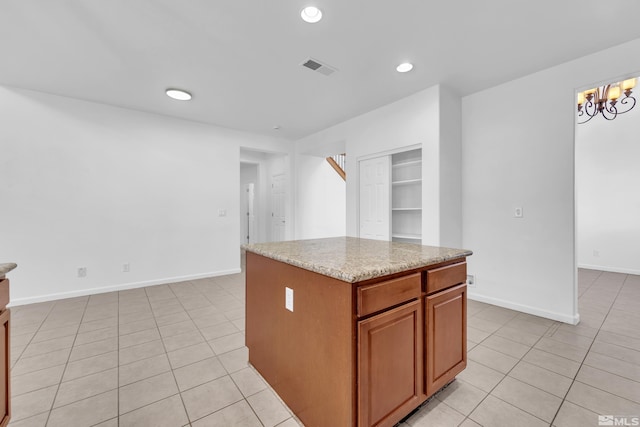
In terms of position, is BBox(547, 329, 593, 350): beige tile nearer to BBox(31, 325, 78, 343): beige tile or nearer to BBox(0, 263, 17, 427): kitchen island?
BBox(0, 263, 17, 427): kitchen island

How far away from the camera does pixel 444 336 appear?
1580 mm

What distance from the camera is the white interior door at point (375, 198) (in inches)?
152

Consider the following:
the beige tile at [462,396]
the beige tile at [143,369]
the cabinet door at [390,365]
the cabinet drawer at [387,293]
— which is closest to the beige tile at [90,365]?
the beige tile at [143,369]

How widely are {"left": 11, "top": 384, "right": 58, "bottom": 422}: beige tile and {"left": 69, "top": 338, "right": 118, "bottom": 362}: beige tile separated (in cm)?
40

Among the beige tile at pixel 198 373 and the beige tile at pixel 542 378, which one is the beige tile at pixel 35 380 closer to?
the beige tile at pixel 198 373

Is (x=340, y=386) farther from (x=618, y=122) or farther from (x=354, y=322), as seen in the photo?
(x=618, y=122)

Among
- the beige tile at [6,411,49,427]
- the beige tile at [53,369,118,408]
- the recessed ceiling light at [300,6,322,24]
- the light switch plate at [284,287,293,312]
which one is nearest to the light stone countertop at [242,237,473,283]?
the light switch plate at [284,287,293,312]

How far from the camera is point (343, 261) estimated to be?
4.40 feet

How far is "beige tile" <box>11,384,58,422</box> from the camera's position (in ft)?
4.91

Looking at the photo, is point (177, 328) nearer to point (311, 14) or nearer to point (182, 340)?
→ point (182, 340)

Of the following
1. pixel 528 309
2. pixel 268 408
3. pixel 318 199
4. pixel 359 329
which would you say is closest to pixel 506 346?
pixel 528 309

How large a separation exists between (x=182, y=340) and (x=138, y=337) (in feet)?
1.44

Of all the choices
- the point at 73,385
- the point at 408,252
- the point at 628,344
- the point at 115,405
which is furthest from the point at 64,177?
the point at 628,344

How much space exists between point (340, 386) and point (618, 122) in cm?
668
